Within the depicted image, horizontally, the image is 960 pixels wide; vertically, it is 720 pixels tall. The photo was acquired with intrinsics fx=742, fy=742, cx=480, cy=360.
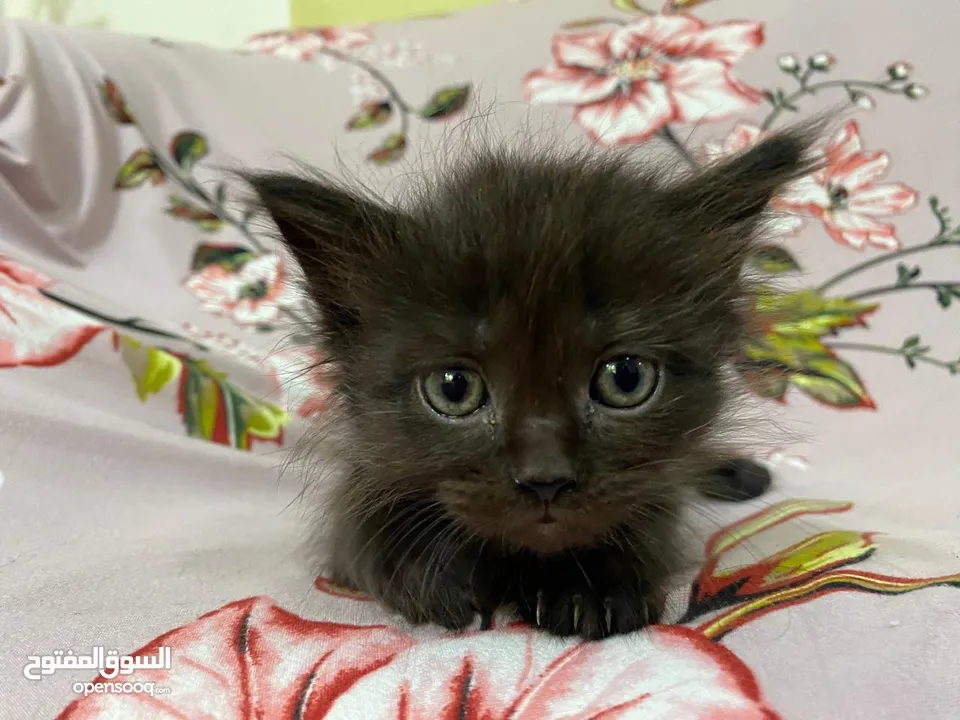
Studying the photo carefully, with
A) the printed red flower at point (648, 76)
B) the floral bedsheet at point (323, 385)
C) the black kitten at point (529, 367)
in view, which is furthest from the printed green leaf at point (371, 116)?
the black kitten at point (529, 367)

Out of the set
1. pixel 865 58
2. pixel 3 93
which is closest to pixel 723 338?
pixel 865 58

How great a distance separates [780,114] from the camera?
6.65 feet

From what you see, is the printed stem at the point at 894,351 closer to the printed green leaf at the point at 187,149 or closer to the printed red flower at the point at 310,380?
the printed red flower at the point at 310,380

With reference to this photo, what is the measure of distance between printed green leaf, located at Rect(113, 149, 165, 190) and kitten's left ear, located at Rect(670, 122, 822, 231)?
170 cm

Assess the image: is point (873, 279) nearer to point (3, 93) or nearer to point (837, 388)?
point (837, 388)

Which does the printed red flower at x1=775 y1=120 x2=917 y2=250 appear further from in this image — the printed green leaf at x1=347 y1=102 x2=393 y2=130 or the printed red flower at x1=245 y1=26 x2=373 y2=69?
the printed red flower at x1=245 y1=26 x2=373 y2=69

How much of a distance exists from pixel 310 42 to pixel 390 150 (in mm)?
582

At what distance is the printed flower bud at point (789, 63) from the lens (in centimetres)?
205

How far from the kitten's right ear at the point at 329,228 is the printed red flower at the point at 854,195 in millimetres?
1264

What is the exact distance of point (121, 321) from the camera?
66.3 inches

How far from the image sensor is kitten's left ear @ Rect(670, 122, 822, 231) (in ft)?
3.23

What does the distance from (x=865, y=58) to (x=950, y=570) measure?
1.58 m

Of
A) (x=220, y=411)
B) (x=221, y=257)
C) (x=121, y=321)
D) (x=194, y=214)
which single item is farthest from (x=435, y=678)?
(x=194, y=214)

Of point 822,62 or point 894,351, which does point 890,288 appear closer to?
point 894,351
